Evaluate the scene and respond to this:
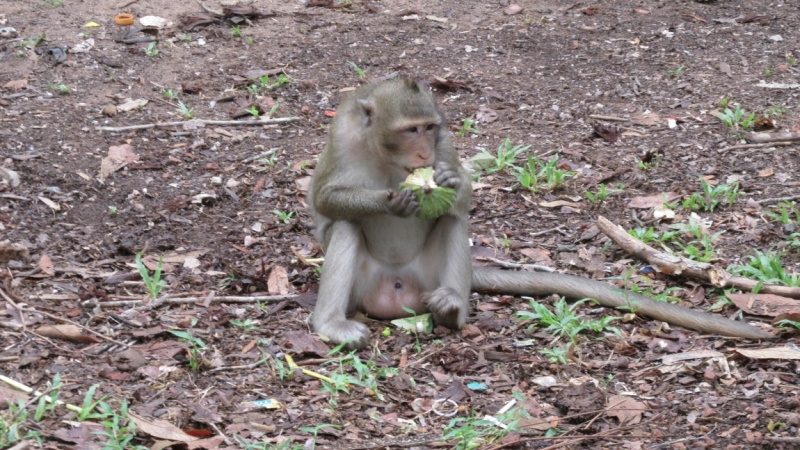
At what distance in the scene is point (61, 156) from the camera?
8.27 metres

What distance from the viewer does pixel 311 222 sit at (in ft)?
25.2

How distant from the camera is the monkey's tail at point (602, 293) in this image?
5.61 meters

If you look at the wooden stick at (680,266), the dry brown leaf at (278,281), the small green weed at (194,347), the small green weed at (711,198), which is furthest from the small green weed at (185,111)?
the small green weed at (711,198)

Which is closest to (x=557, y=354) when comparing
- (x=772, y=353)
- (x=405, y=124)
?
(x=772, y=353)

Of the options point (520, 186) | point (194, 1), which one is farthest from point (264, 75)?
point (520, 186)

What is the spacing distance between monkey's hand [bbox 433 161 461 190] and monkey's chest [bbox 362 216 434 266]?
1.88 feet

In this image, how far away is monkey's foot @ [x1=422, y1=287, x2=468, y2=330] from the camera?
5848 millimetres

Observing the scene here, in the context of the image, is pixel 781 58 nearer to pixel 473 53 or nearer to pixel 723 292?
pixel 473 53

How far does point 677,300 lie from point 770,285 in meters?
0.58

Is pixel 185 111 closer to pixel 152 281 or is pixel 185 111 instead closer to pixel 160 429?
pixel 152 281

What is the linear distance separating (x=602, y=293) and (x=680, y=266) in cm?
65

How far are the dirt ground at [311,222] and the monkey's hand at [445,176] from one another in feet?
3.10

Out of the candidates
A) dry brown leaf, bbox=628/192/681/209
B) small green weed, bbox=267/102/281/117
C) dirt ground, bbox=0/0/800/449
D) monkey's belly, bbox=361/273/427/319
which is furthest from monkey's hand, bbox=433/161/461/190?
small green weed, bbox=267/102/281/117

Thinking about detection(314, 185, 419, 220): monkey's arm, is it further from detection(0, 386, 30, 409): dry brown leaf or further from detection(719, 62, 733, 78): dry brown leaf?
detection(719, 62, 733, 78): dry brown leaf
